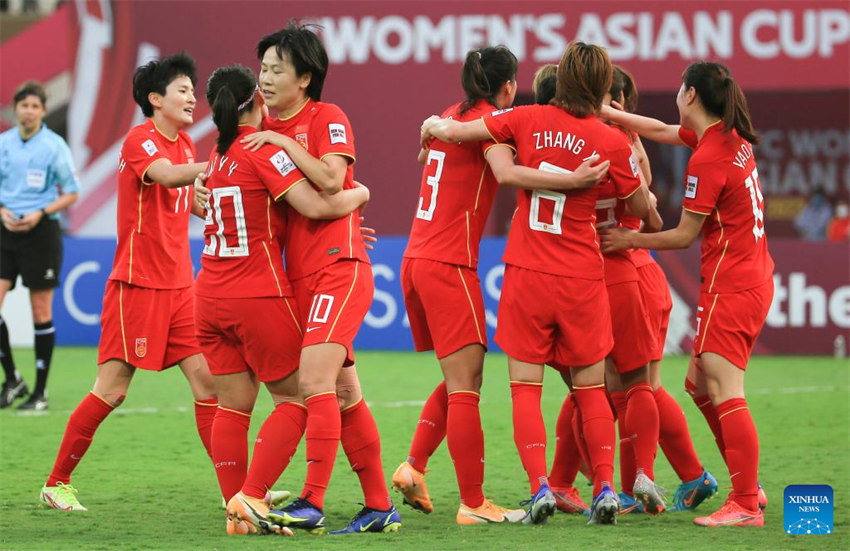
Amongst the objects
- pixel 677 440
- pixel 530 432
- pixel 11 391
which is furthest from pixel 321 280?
pixel 11 391

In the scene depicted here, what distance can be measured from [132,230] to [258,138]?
1.27m

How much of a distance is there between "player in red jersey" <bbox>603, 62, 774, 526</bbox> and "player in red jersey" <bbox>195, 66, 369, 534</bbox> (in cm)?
153

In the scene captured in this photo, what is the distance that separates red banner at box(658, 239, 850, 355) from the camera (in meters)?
13.4

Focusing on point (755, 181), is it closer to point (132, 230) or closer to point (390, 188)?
point (132, 230)

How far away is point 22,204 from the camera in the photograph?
979cm

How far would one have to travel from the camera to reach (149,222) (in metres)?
6.36

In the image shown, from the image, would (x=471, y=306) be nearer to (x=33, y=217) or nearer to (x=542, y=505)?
(x=542, y=505)

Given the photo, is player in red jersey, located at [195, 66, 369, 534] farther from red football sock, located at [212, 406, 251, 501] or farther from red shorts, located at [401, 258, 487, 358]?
red shorts, located at [401, 258, 487, 358]

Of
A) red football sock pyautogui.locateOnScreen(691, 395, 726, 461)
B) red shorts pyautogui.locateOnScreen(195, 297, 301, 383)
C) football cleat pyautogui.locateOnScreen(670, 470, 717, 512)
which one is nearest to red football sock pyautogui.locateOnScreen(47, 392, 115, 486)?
red shorts pyautogui.locateOnScreen(195, 297, 301, 383)

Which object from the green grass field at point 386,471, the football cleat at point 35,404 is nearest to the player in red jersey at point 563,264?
the green grass field at point 386,471

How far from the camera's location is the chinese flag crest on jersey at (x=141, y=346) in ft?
20.6

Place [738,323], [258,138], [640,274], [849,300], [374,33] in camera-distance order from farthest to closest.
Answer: [374,33], [849,300], [640,274], [738,323], [258,138]

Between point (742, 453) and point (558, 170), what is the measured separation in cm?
154

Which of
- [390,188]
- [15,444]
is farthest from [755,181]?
[390,188]
